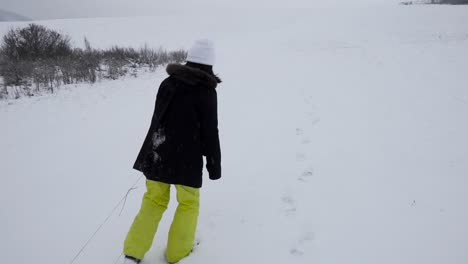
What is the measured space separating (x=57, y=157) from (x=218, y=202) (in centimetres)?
252

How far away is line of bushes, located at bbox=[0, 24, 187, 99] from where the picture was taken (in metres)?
8.02

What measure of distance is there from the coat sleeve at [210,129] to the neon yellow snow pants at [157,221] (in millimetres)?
241

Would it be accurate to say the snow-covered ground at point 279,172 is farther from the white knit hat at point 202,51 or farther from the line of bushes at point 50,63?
the white knit hat at point 202,51

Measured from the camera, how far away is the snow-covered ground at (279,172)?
2.58 meters

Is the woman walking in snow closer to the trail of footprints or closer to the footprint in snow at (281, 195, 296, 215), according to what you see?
the trail of footprints

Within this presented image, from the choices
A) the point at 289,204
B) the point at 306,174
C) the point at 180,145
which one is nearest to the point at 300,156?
the point at 306,174

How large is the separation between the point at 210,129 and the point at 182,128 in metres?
0.20

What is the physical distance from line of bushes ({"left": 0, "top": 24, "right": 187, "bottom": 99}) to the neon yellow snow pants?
658 centimetres

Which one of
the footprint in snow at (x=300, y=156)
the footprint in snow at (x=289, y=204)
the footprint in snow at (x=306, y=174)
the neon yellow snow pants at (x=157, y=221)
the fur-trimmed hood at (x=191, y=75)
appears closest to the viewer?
the fur-trimmed hood at (x=191, y=75)

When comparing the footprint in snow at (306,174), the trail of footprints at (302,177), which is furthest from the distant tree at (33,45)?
the footprint in snow at (306,174)

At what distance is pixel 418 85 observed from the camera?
6.89m

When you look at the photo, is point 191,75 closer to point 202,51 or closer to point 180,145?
point 202,51

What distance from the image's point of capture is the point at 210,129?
7.06 ft

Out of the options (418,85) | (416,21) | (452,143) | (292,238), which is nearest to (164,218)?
(292,238)
